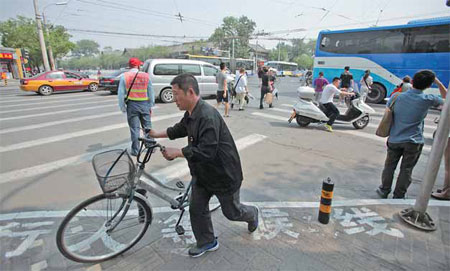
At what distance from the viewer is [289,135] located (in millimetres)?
6426

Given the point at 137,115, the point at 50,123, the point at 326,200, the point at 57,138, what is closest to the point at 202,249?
the point at 326,200

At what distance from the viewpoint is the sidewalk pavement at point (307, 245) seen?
2160mm

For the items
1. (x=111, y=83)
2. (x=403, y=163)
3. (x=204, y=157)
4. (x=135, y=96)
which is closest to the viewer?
(x=204, y=157)

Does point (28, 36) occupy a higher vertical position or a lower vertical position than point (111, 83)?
higher

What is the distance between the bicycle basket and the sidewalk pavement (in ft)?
2.64

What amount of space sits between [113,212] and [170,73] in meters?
9.69

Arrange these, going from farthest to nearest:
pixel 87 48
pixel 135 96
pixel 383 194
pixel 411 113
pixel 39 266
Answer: pixel 87 48 → pixel 135 96 → pixel 383 194 → pixel 411 113 → pixel 39 266

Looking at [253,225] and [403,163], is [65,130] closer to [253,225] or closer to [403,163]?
[253,225]

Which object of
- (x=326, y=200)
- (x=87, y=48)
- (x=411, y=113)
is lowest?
(x=326, y=200)

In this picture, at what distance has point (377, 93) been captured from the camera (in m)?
12.1

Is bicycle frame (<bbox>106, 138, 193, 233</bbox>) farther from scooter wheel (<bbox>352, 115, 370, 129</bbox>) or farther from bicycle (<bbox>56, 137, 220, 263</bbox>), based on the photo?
scooter wheel (<bbox>352, 115, 370, 129</bbox>)

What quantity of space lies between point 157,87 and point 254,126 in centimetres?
570

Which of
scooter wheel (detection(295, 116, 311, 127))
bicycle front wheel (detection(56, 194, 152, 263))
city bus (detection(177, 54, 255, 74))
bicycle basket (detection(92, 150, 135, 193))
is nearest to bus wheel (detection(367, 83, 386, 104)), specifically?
scooter wheel (detection(295, 116, 311, 127))

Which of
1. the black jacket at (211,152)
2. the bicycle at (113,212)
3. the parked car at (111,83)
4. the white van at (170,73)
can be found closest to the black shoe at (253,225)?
the black jacket at (211,152)
